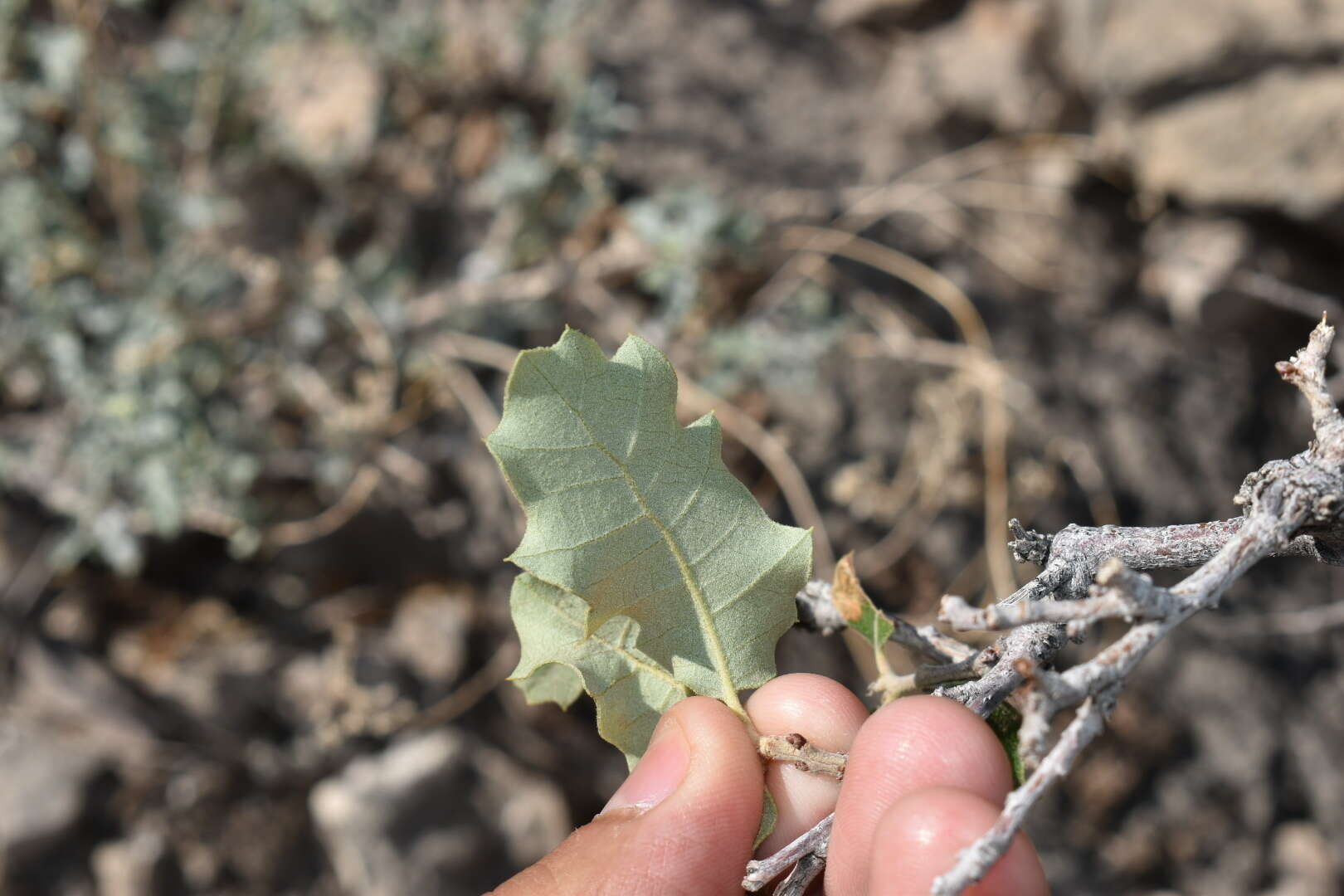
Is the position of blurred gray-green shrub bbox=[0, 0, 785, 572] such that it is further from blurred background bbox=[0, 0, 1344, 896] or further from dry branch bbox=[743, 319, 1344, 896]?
dry branch bbox=[743, 319, 1344, 896]

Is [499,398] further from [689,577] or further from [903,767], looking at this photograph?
[903,767]

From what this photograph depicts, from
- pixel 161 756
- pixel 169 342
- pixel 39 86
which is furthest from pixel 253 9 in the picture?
pixel 161 756

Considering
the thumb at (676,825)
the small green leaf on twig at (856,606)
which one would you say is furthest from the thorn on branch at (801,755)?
the small green leaf on twig at (856,606)

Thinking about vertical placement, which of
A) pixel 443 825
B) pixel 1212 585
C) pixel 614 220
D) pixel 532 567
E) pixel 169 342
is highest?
pixel 1212 585

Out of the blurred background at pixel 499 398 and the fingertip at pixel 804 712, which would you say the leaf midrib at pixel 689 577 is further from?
the blurred background at pixel 499 398

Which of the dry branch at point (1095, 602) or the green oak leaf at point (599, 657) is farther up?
the dry branch at point (1095, 602)

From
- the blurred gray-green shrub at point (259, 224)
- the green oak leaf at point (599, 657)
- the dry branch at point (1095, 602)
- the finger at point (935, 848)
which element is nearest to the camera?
the dry branch at point (1095, 602)

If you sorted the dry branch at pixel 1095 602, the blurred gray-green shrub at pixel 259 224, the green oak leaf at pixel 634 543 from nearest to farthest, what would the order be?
the dry branch at pixel 1095 602 < the green oak leaf at pixel 634 543 < the blurred gray-green shrub at pixel 259 224

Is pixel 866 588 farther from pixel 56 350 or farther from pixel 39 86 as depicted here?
pixel 39 86
